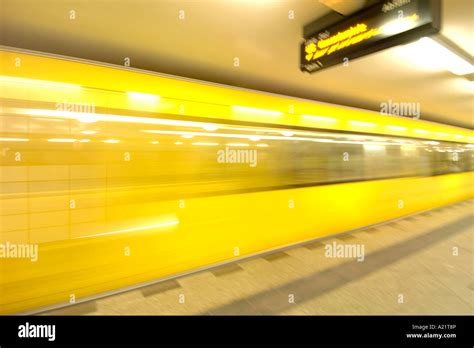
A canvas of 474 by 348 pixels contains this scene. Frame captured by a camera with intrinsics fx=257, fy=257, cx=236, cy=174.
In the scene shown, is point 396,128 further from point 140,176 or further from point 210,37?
point 140,176

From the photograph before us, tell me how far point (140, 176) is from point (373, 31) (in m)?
2.78

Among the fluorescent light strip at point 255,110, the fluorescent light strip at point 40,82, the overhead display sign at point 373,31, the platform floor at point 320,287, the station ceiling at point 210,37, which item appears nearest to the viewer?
the overhead display sign at point 373,31

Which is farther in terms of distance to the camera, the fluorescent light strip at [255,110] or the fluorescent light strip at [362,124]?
the fluorescent light strip at [362,124]

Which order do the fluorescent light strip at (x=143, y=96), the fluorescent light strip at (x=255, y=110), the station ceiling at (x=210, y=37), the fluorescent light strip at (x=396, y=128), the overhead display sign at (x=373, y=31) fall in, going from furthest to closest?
1. the fluorescent light strip at (x=396, y=128)
2. the fluorescent light strip at (x=255, y=110)
3. the fluorescent light strip at (x=143, y=96)
4. the station ceiling at (x=210, y=37)
5. the overhead display sign at (x=373, y=31)

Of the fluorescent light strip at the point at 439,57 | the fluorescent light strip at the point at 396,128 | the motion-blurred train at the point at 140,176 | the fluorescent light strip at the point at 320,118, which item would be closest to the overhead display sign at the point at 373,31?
the fluorescent light strip at the point at 439,57

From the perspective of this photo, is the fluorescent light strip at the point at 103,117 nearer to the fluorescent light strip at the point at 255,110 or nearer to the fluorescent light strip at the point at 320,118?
→ the fluorescent light strip at the point at 255,110

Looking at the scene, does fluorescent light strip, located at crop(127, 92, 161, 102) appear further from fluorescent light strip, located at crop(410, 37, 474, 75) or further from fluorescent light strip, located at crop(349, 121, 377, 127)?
fluorescent light strip, located at crop(349, 121, 377, 127)

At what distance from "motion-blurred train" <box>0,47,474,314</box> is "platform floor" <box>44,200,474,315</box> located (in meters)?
0.25

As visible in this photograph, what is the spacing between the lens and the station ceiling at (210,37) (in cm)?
222

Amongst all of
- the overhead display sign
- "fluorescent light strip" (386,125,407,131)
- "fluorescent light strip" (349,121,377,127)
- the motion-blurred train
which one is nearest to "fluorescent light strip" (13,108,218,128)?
the motion-blurred train

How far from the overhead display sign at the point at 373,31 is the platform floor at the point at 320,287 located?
2.64 m
